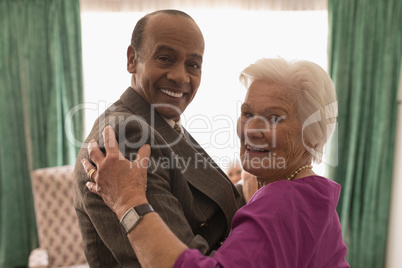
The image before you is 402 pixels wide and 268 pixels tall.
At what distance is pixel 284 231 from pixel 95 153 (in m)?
0.61

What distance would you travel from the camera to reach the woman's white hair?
1.09 meters

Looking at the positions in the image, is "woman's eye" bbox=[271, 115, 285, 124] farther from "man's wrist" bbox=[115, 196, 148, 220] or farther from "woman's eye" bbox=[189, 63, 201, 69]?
"man's wrist" bbox=[115, 196, 148, 220]

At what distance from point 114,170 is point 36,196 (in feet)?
8.06

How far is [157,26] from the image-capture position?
119cm

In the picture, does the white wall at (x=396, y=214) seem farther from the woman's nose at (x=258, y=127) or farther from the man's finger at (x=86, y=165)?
the man's finger at (x=86, y=165)

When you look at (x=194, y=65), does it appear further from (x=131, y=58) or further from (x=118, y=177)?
(x=118, y=177)

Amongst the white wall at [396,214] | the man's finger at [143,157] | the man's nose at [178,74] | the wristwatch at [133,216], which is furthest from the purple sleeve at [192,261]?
the white wall at [396,214]

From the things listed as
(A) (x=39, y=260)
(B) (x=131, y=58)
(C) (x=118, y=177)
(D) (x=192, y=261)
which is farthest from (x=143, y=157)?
(A) (x=39, y=260)

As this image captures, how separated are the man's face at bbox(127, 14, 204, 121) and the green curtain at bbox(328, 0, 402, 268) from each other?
110 inches

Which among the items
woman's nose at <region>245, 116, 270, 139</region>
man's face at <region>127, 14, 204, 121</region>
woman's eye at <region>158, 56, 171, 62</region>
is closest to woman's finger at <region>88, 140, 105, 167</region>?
man's face at <region>127, 14, 204, 121</region>

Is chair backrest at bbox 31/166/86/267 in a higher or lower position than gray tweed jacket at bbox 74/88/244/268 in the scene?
lower

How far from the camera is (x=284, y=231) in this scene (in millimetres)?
925

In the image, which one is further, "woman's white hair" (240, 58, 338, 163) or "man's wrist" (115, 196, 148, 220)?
"woman's white hair" (240, 58, 338, 163)

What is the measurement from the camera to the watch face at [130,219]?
2.94ft
